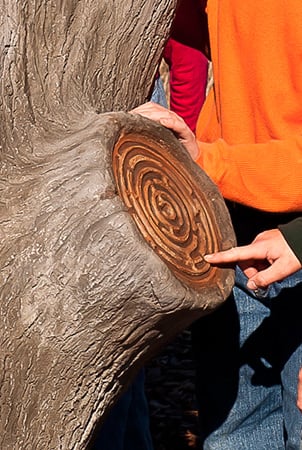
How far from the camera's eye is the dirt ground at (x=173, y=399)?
13.5 feet

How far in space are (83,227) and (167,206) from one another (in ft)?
0.71

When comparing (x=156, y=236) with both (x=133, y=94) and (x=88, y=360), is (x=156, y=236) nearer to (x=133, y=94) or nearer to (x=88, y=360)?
(x=88, y=360)

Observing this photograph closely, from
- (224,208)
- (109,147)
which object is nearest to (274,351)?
(224,208)

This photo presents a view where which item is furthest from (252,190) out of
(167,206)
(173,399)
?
(173,399)

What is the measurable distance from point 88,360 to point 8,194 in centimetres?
32

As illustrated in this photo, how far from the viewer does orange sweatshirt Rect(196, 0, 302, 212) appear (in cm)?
221

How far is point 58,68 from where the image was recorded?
6.77ft

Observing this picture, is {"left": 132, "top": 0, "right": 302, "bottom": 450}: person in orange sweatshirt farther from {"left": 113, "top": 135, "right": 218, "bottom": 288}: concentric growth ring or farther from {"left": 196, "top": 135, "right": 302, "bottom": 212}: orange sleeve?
{"left": 113, "top": 135, "right": 218, "bottom": 288}: concentric growth ring

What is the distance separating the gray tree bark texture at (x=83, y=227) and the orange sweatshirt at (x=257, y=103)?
13cm

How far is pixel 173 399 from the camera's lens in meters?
4.47

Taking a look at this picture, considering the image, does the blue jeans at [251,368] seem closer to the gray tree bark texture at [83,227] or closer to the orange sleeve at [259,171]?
the orange sleeve at [259,171]

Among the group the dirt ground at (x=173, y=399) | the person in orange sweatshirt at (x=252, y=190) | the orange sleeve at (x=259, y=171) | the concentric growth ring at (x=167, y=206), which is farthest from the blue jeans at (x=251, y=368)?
the dirt ground at (x=173, y=399)

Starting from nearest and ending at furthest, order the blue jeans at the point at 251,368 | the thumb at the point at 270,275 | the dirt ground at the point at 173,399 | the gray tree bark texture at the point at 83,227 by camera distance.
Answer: the gray tree bark texture at the point at 83,227 < the thumb at the point at 270,275 < the blue jeans at the point at 251,368 < the dirt ground at the point at 173,399

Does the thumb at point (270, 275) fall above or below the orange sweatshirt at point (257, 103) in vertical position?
below
